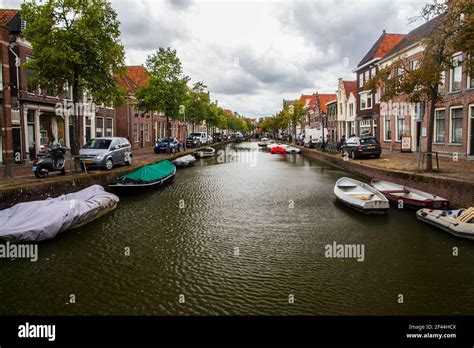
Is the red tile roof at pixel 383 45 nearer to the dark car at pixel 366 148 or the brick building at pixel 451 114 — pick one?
the brick building at pixel 451 114

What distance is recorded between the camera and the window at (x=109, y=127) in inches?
1514

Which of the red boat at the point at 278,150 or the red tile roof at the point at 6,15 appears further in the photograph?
the red boat at the point at 278,150

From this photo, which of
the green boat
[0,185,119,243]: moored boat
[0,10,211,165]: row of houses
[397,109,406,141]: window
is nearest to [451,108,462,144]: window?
[397,109,406,141]: window

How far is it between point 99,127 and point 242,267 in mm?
32571

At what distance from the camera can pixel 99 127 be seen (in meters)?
36.9

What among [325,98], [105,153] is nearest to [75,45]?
[105,153]

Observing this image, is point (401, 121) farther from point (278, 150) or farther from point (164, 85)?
point (164, 85)

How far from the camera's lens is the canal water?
6.33 meters

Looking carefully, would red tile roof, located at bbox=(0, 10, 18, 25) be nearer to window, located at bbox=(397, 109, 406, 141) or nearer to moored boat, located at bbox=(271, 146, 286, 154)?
window, located at bbox=(397, 109, 406, 141)

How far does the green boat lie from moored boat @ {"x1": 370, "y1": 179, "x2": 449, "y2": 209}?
10.2m

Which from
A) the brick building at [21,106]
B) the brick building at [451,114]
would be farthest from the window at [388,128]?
the brick building at [21,106]

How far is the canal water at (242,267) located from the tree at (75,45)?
771 cm

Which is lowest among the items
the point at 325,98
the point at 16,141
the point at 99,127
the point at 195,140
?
the point at 16,141
